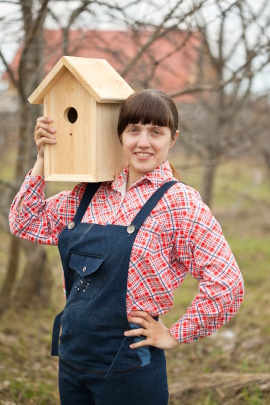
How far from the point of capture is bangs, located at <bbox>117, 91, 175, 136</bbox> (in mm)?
2295

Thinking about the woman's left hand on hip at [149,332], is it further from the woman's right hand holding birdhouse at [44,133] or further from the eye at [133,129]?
the woman's right hand holding birdhouse at [44,133]

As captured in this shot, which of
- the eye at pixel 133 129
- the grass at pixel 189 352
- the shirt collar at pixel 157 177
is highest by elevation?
the eye at pixel 133 129

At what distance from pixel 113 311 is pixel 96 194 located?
0.52m

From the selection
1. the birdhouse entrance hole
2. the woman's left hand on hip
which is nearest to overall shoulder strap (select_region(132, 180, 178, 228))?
the woman's left hand on hip

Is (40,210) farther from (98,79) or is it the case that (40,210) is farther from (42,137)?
(98,79)

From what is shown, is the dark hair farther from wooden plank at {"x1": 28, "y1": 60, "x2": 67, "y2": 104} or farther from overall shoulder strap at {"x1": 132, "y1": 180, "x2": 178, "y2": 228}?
wooden plank at {"x1": 28, "y1": 60, "x2": 67, "y2": 104}

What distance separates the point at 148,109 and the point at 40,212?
70 cm

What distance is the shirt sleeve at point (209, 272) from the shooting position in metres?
2.22

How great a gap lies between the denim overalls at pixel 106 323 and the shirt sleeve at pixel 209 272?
0.59ft

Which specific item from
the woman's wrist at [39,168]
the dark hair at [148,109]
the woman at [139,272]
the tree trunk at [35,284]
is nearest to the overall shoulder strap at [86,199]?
the woman at [139,272]

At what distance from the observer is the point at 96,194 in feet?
8.20

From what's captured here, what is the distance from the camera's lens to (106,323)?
2.28 metres

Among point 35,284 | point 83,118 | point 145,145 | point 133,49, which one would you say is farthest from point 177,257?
point 133,49

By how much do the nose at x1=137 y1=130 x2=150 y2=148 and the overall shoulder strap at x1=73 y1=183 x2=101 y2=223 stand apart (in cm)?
33
